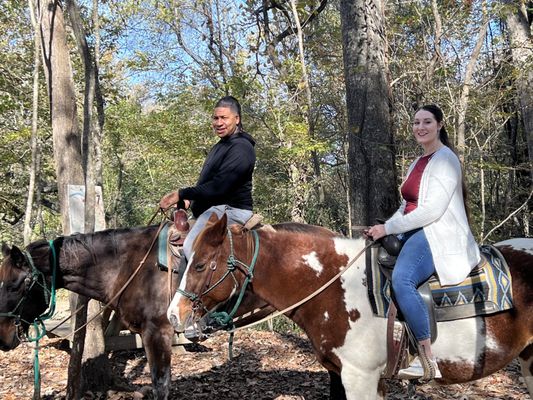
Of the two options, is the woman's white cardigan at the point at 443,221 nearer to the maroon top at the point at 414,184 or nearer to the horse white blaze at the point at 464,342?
the maroon top at the point at 414,184

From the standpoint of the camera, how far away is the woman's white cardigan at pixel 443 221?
3.39 m

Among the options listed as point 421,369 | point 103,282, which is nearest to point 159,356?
point 103,282

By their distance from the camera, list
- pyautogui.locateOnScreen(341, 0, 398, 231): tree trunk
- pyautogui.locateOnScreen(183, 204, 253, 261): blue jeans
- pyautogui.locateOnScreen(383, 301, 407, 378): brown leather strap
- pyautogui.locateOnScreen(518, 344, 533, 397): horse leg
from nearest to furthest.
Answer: pyautogui.locateOnScreen(383, 301, 407, 378): brown leather strap
pyautogui.locateOnScreen(518, 344, 533, 397): horse leg
pyautogui.locateOnScreen(183, 204, 253, 261): blue jeans
pyautogui.locateOnScreen(341, 0, 398, 231): tree trunk

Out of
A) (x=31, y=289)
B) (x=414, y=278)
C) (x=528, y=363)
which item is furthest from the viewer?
(x=31, y=289)

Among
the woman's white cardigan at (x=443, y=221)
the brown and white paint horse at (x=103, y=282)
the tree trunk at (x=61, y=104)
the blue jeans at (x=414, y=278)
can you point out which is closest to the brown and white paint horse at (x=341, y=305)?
the blue jeans at (x=414, y=278)

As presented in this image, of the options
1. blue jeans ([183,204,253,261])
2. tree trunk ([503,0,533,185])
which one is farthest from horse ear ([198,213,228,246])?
tree trunk ([503,0,533,185])

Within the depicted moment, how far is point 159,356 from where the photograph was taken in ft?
16.1

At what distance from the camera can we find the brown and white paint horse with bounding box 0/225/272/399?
15.9ft

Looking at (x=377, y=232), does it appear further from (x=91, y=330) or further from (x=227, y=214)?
(x=91, y=330)

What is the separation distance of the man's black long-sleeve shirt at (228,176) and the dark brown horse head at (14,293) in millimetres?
1806

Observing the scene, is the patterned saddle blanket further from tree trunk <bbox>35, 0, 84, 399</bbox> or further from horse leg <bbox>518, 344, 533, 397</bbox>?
tree trunk <bbox>35, 0, 84, 399</bbox>

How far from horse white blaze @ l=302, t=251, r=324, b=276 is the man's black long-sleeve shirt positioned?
1011 millimetres

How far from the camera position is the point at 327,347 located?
3.65 meters

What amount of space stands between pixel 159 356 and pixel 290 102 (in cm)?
1117
